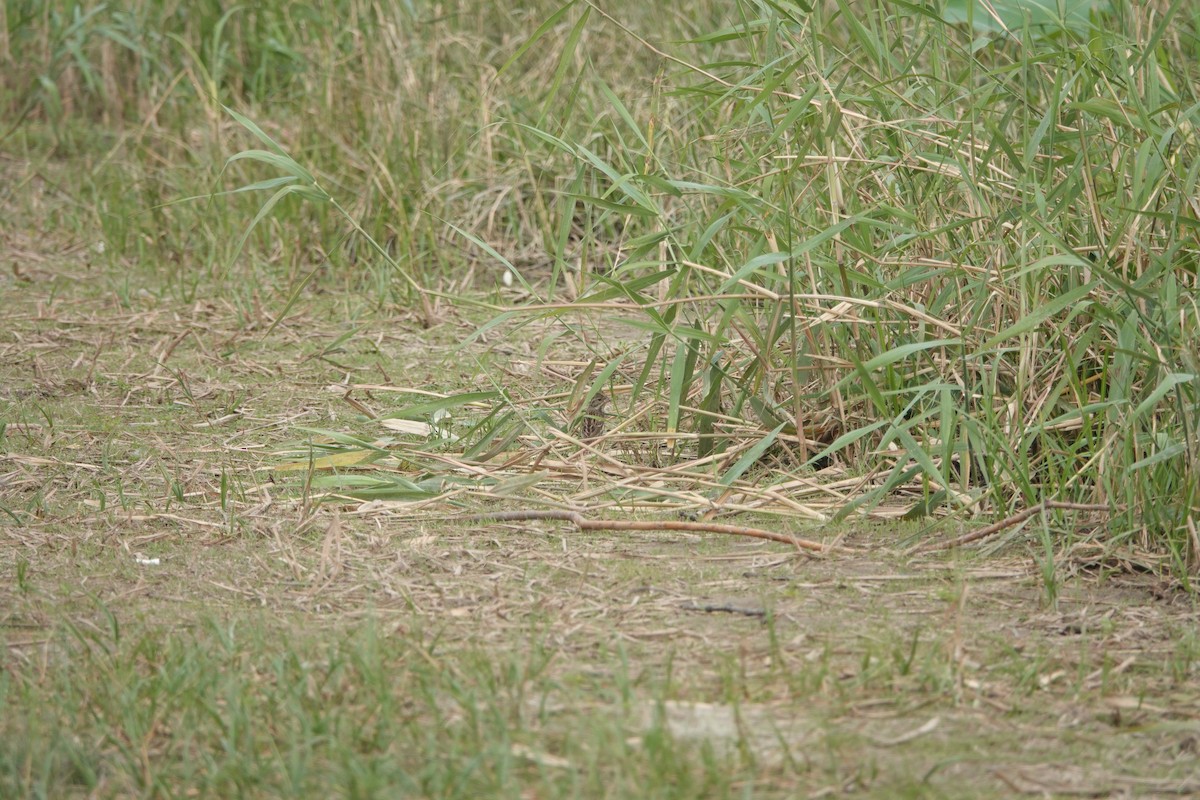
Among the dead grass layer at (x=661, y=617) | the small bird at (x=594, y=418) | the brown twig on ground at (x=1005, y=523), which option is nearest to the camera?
the dead grass layer at (x=661, y=617)

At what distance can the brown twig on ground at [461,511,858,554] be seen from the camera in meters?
2.34

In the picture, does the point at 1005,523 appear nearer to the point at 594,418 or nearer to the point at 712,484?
the point at 712,484

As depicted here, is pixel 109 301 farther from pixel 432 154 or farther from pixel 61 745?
pixel 61 745

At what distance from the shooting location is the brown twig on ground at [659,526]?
234 cm

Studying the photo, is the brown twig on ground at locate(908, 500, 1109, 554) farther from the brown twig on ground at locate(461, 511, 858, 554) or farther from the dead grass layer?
the brown twig on ground at locate(461, 511, 858, 554)

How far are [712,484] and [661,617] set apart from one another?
544mm

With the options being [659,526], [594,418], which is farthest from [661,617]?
[594,418]

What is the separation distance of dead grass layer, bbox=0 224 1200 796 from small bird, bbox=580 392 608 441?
51 centimetres

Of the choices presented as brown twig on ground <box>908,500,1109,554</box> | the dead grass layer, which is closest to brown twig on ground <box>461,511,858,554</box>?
the dead grass layer

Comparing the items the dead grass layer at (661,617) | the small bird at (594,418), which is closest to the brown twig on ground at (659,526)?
the dead grass layer at (661,617)

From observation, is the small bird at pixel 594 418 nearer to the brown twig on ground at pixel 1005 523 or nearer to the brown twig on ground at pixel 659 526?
the brown twig on ground at pixel 659 526

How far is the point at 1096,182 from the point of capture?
265 centimetres

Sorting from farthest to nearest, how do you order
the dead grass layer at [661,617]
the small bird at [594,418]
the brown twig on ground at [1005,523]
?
the small bird at [594,418] < the brown twig on ground at [1005,523] < the dead grass layer at [661,617]

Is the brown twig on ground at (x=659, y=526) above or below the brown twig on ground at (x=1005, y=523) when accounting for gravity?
below
